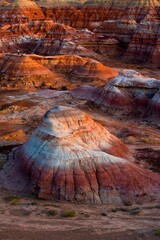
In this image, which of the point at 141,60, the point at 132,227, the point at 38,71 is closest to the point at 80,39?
the point at 141,60

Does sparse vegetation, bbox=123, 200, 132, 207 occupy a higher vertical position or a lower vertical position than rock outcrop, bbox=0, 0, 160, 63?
higher

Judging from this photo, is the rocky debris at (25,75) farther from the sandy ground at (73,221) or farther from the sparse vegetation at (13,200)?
the sandy ground at (73,221)

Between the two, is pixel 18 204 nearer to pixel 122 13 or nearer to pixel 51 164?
pixel 51 164

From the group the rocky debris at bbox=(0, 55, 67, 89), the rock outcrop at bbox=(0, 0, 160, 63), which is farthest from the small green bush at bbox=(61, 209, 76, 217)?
the rock outcrop at bbox=(0, 0, 160, 63)

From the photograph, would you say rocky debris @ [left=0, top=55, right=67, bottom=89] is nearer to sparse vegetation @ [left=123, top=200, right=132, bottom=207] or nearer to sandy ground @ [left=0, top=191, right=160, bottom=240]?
sandy ground @ [left=0, top=191, right=160, bottom=240]

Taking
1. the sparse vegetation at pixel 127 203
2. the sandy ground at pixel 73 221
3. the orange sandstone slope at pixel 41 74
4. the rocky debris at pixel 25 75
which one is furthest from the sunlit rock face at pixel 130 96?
the sandy ground at pixel 73 221

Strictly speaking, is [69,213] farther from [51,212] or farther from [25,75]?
[25,75]
